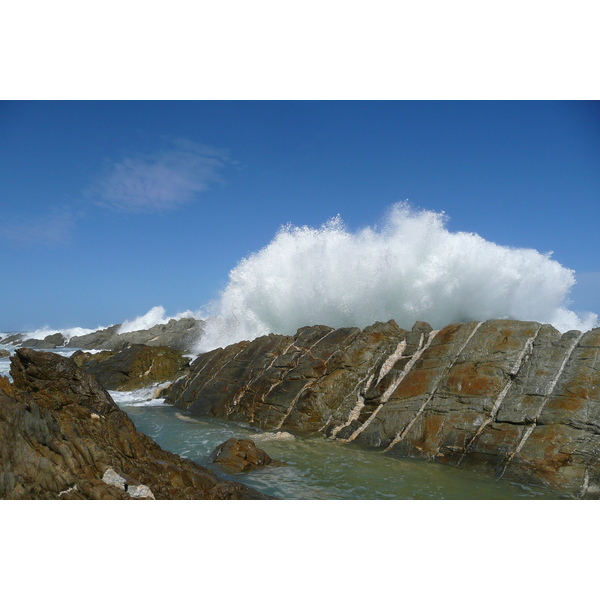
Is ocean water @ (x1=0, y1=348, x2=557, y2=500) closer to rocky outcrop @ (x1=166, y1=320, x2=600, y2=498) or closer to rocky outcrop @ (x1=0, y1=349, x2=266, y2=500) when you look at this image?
rocky outcrop @ (x1=166, y1=320, x2=600, y2=498)

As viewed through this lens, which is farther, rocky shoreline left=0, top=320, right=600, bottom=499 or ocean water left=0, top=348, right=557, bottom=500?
ocean water left=0, top=348, right=557, bottom=500

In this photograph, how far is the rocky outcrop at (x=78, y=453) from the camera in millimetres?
4797

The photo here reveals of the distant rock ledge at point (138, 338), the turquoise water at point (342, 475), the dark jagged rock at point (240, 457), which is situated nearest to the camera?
the turquoise water at point (342, 475)

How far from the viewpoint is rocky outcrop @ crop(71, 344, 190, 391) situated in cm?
1934

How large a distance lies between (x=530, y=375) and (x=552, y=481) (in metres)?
2.60

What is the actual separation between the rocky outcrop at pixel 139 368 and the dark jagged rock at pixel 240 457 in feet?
35.7

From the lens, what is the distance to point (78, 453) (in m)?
5.59

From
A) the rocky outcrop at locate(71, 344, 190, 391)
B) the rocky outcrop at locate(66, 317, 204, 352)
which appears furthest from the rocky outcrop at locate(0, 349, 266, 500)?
the rocky outcrop at locate(66, 317, 204, 352)

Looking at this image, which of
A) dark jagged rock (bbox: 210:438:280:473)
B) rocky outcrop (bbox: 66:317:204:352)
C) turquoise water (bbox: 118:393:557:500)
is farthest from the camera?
rocky outcrop (bbox: 66:317:204:352)

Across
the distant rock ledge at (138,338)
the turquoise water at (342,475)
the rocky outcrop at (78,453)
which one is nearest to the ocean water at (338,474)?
the turquoise water at (342,475)

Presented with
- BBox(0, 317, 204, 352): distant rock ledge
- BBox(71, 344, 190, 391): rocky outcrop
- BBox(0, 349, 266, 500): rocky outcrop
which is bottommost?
BBox(0, 349, 266, 500): rocky outcrop

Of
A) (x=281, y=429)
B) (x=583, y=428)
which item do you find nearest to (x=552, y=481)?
(x=583, y=428)

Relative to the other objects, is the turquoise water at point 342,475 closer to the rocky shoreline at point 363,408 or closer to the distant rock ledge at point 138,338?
the rocky shoreline at point 363,408

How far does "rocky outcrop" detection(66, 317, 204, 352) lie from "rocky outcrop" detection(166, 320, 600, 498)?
14115mm
